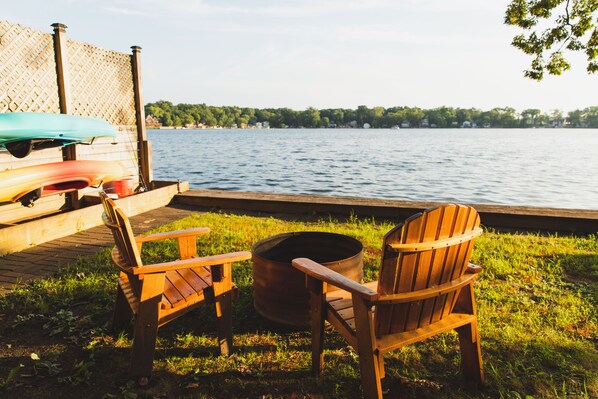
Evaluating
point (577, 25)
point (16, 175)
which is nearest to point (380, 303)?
point (16, 175)

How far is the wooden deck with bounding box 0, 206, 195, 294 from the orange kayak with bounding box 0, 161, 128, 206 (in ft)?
2.13

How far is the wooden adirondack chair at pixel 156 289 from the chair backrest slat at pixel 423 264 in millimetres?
1049

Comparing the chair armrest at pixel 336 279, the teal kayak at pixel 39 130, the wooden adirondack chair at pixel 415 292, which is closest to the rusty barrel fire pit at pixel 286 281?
the chair armrest at pixel 336 279

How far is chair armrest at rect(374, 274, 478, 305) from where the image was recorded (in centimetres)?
214

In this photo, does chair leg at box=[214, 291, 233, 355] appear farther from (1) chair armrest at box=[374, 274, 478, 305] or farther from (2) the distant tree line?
(2) the distant tree line

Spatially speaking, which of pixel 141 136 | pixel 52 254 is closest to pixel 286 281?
pixel 52 254

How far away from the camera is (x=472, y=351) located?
8.57 feet

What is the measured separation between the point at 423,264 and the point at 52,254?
16.1 feet

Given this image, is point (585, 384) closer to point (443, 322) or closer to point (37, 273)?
point (443, 322)

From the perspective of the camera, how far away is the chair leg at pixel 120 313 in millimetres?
3273

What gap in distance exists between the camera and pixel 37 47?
7.23m

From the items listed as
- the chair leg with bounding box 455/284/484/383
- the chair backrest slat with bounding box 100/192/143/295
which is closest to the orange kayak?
the chair backrest slat with bounding box 100/192/143/295

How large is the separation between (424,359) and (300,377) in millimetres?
888

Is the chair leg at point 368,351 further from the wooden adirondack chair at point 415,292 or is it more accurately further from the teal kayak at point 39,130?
the teal kayak at point 39,130
